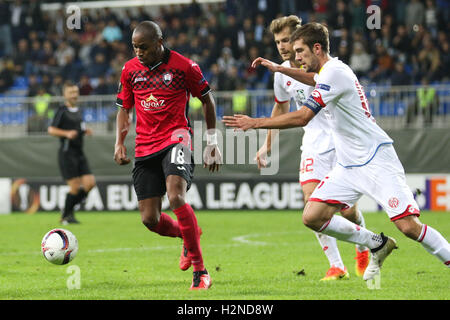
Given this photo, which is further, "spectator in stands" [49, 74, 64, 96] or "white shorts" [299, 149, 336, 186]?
"spectator in stands" [49, 74, 64, 96]

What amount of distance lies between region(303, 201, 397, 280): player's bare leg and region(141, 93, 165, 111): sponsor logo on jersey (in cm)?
160

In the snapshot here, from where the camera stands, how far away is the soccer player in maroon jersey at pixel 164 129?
6.88 metres

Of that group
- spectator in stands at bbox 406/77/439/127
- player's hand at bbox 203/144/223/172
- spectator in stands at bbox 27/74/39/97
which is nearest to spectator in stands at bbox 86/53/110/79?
spectator in stands at bbox 27/74/39/97

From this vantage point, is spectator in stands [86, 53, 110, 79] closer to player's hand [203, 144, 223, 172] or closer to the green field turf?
the green field turf

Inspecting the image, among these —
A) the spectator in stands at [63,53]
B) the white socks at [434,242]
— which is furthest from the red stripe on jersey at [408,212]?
the spectator in stands at [63,53]

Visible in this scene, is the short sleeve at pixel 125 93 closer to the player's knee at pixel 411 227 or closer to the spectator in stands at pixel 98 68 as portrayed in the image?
the player's knee at pixel 411 227

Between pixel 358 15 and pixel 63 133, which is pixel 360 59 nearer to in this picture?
pixel 358 15

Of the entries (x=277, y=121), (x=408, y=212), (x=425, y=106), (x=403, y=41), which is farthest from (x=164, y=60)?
(x=403, y=41)

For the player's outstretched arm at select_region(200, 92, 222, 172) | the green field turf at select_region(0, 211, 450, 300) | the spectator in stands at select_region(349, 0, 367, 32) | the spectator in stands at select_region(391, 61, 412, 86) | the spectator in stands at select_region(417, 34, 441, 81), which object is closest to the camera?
the green field turf at select_region(0, 211, 450, 300)

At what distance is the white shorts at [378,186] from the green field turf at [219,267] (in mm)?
697

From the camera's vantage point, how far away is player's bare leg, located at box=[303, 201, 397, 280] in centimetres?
650

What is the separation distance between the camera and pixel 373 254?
670cm

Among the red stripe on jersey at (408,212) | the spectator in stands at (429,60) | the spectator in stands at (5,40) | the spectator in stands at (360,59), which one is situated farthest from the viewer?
the spectator in stands at (5,40)
